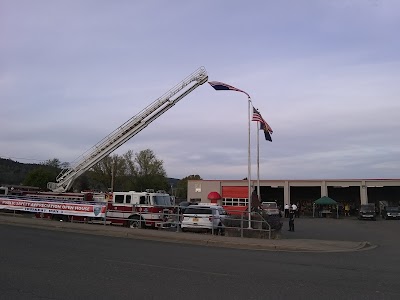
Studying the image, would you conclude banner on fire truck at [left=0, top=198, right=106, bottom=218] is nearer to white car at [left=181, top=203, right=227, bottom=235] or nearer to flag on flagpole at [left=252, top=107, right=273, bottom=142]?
white car at [left=181, top=203, right=227, bottom=235]

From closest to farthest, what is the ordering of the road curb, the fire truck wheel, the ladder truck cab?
the road curb, the fire truck wheel, the ladder truck cab

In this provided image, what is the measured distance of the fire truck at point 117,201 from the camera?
80.7ft

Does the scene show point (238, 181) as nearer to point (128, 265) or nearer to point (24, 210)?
point (24, 210)

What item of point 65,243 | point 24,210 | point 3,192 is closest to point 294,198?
point 3,192

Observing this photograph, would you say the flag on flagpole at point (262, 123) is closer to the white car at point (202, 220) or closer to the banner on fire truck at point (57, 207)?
the white car at point (202, 220)

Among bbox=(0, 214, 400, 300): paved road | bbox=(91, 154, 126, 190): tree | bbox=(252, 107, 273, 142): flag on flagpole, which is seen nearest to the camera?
bbox=(0, 214, 400, 300): paved road

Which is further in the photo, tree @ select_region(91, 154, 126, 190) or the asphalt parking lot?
tree @ select_region(91, 154, 126, 190)

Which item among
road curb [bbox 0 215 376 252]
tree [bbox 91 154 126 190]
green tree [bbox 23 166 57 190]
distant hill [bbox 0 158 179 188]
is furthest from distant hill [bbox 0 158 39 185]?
→ road curb [bbox 0 215 376 252]

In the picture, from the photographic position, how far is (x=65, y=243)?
52.3 ft

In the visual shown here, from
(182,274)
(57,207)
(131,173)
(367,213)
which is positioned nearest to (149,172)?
(131,173)

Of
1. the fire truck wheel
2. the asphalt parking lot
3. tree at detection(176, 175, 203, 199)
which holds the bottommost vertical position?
the asphalt parking lot

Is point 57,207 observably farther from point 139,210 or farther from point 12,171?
point 12,171

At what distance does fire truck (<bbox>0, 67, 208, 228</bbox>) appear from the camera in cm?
2459

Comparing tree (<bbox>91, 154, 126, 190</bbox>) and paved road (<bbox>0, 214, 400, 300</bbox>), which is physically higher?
tree (<bbox>91, 154, 126, 190</bbox>)
